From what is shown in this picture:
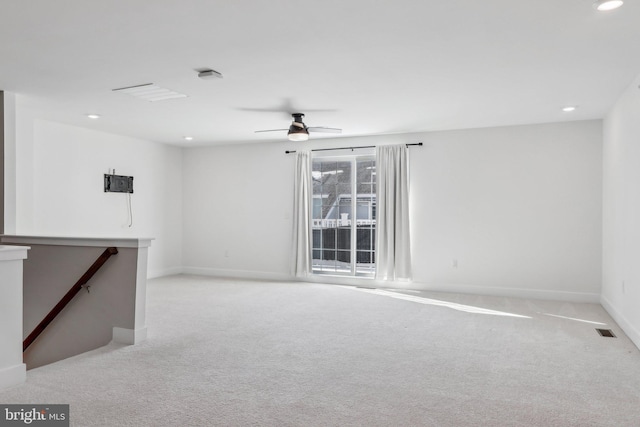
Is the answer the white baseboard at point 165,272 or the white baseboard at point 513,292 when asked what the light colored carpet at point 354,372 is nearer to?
the white baseboard at point 513,292

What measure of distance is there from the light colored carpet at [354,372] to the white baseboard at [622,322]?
0.08 metres

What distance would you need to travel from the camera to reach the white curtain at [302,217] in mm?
7469

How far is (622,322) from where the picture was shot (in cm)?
451

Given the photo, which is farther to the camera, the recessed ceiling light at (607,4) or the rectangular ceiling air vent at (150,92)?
the rectangular ceiling air vent at (150,92)

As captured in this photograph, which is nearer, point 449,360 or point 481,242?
point 449,360

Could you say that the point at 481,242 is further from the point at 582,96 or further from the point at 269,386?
the point at 269,386

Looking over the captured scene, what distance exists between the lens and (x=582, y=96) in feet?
15.4

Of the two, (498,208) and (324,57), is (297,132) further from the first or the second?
(498,208)

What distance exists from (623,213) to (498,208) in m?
1.85

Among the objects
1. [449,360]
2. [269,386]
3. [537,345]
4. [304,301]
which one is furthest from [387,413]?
[304,301]

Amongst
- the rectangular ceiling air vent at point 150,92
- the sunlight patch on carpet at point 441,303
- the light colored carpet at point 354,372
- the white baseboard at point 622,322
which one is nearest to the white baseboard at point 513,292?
the white baseboard at point 622,322

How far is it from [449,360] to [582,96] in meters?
3.27

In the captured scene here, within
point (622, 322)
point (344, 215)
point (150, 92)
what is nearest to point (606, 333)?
point (622, 322)

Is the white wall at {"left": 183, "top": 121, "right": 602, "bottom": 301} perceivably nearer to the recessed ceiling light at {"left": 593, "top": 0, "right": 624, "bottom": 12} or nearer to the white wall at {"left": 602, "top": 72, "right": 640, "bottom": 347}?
the white wall at {"left": 602, "top": 72, "right": 640, "bottom": 347}
